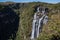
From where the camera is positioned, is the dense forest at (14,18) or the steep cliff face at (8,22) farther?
the steep cliff face at (8,22)

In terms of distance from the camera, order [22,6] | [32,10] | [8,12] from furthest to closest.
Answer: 1. [22,6]
2. [8,12]
3. [32,10]

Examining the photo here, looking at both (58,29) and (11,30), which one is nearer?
(58,29)

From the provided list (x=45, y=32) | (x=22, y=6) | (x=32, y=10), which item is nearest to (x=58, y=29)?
(x=45, y=32)

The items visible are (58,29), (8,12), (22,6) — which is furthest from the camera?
(22,6)

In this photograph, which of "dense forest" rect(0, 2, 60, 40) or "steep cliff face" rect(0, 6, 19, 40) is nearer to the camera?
"dense forest" rect(0, 2, 60, 40)

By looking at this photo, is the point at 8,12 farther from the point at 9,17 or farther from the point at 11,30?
the point at 11,30

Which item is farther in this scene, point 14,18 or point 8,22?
point 14,18

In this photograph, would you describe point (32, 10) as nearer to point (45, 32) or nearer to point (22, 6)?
point (22, 6)

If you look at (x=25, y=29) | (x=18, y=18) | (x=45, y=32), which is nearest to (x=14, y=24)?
(x=18, y=18)

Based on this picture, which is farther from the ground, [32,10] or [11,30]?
[32,10]

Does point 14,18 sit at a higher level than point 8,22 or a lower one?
higher
